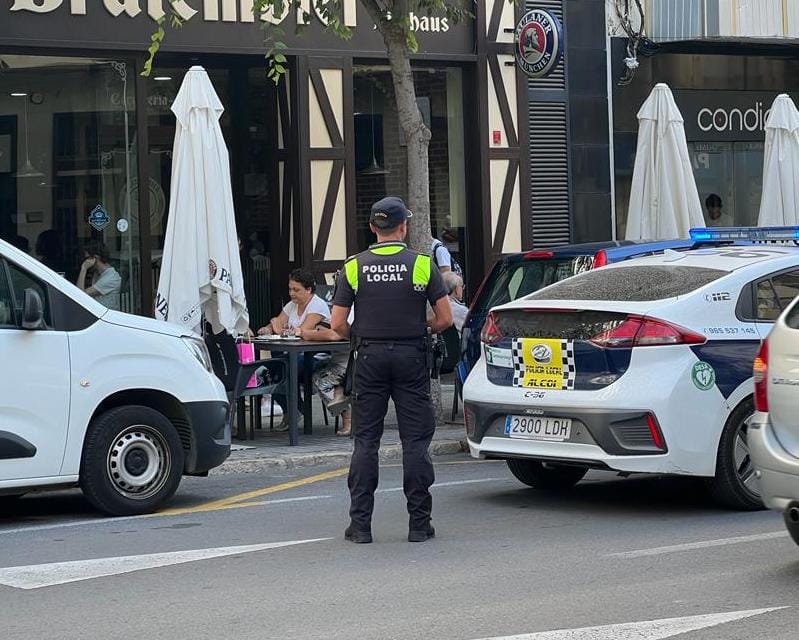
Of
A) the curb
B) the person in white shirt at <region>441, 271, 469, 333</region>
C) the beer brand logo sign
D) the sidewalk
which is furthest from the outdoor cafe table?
the beer brand logo sign

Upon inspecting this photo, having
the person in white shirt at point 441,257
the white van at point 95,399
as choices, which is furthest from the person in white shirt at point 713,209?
the white van at point 95,399

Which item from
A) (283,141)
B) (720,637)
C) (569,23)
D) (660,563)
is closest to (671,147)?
(569,23)

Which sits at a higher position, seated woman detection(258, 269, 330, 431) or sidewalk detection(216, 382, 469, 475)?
seated woman detection(258, 269, 330, 431)

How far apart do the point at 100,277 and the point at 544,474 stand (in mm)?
7603

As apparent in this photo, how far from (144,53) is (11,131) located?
1605 millimetres

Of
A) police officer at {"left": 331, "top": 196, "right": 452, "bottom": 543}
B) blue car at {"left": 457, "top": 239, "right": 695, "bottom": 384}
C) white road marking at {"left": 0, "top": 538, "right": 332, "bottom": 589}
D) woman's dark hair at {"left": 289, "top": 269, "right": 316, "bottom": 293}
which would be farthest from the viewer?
woman's dark hair at {"left": 289, "top": 269, "right": 316, "bottom": 293}

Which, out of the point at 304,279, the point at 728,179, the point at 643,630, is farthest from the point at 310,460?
the point at 728,179

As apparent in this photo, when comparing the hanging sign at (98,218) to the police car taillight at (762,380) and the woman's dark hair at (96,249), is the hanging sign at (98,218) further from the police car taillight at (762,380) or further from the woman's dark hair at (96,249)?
the police car taillight at (762,380)

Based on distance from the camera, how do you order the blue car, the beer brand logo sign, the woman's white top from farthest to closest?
1. the beer brand logo sign
2. the woman's white top
3. the blue car

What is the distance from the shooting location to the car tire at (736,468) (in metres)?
9.10

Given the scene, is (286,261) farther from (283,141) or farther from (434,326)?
(434,326)

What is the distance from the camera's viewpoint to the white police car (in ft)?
29.3

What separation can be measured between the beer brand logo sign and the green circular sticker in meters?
9.33

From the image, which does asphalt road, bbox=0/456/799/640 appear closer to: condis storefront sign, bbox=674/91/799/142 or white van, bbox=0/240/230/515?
white van, bbox=0/240/230/515
